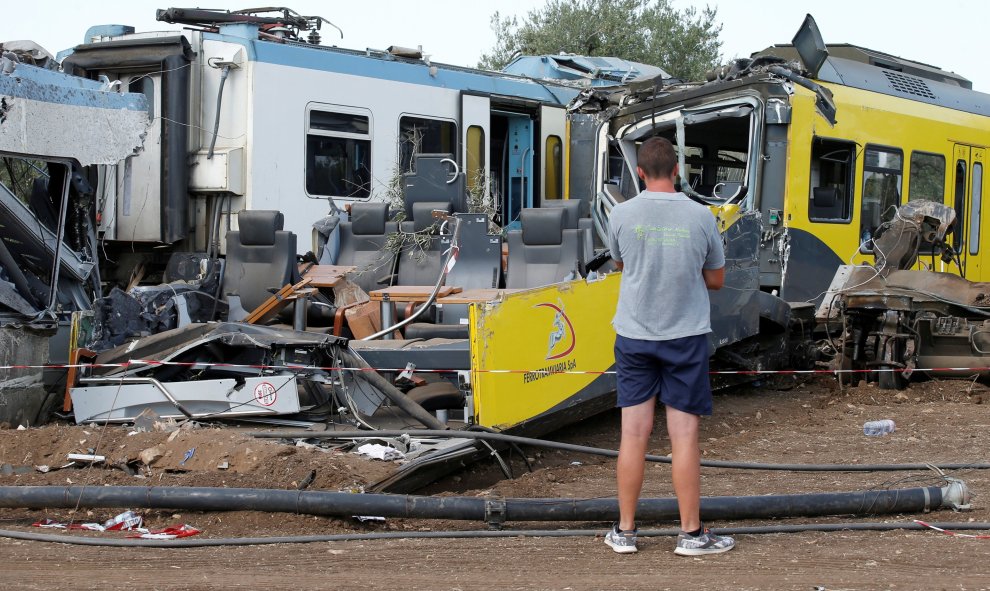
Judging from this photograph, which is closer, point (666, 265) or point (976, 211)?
point (666, 265)

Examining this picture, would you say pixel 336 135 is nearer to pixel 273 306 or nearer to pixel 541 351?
pixel 273 306

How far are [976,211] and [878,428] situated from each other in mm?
6648

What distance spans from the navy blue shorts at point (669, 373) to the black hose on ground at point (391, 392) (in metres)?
2.40

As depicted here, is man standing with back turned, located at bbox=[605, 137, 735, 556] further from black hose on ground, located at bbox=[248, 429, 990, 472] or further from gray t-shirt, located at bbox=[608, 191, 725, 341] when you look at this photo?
black hose on ground, located at bbox=[248, 429, 990, 472]

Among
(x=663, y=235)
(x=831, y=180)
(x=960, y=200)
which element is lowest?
(x=663, y=235)

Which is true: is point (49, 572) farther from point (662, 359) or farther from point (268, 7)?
point (268, 7)

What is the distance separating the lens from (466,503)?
5387mm

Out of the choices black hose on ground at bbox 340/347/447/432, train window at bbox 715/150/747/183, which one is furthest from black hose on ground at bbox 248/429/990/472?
train window at bbox 715/150/747/183

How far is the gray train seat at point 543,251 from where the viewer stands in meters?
10.2

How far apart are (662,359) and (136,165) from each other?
920 cm

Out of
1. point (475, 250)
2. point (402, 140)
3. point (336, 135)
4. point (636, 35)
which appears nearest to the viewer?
point (475, 250)

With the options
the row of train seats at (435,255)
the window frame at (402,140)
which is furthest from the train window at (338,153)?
the row of train seats at (435,255)

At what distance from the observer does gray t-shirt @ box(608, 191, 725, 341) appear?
4902mm

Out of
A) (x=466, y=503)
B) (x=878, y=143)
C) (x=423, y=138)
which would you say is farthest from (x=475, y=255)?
(x=466, y=503)
